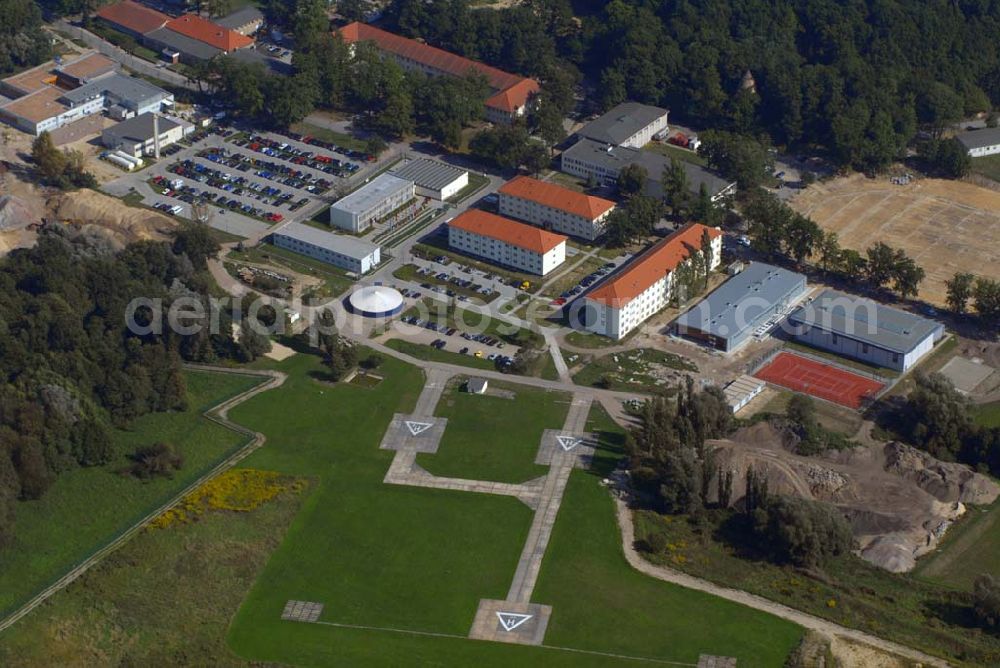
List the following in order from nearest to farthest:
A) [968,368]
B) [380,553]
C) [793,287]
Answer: [380,553]
[968,368]
[793,287]

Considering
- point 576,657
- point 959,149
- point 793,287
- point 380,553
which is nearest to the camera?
point 576,657

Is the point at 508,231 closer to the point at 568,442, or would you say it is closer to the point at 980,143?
the point at 568,442

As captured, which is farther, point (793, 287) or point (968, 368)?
point (793, 287)

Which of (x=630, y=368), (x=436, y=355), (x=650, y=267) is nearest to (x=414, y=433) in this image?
(x=436, y=355)

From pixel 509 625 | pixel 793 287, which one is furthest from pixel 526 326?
pixel 509 625

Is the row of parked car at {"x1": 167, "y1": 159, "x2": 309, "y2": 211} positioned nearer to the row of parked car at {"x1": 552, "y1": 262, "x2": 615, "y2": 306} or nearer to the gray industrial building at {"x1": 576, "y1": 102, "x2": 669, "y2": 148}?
the row of parked car at {"x1": 552, "y1": 262, "x2": 615, "y2": 306}

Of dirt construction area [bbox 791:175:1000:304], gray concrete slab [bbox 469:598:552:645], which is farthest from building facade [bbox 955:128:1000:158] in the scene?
gray concrete slab [bbox 469:598:552:645]

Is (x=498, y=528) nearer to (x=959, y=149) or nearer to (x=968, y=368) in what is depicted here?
(x=968, y=368)
